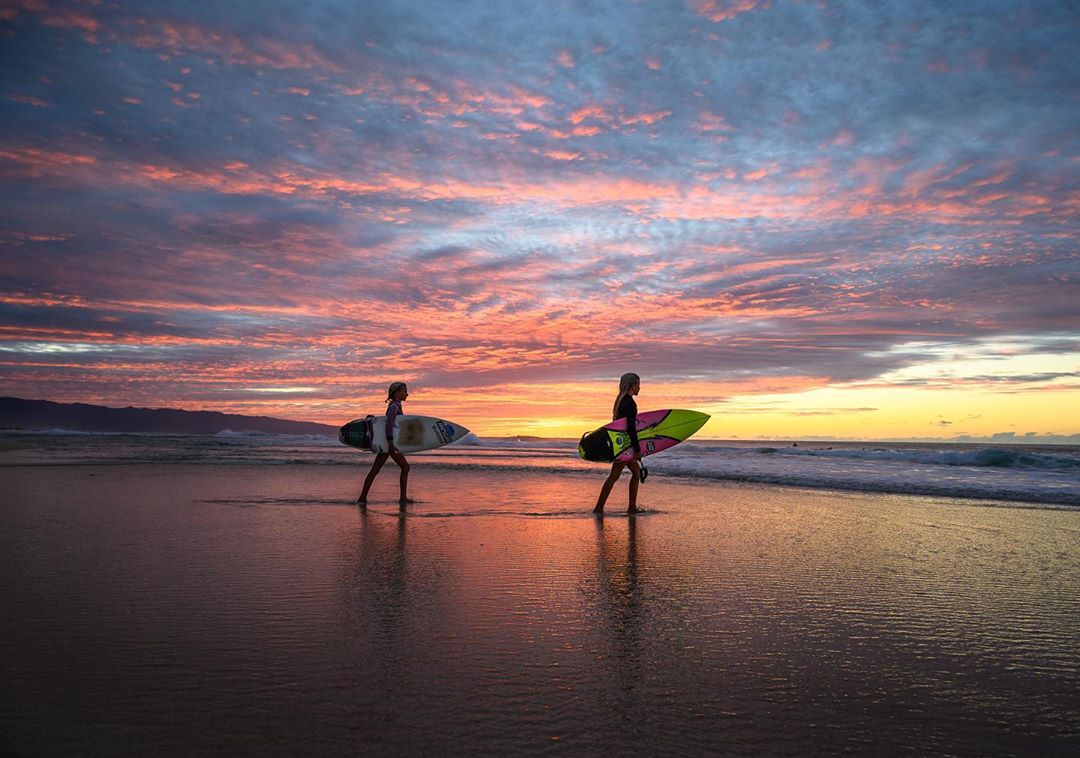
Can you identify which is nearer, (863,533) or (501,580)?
(501,580)

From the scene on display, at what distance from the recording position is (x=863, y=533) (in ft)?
28.2

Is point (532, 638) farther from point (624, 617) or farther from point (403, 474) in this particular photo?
point (403, 474)

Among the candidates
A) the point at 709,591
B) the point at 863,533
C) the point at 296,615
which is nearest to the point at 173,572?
the point at 296,615

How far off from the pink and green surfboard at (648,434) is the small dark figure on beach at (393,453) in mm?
3179

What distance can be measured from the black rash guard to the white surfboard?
4780 millimetres

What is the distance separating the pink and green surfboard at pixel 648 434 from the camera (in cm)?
1207

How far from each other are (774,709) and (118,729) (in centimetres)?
273

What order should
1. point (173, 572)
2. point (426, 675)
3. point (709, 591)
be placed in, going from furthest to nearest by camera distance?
point (173, 572), point (709, 591), point (426, 675)

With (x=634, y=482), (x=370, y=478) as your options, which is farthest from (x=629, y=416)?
(x=370, y=478)

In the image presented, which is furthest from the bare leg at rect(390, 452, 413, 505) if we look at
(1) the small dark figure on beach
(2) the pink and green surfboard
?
(2) the pink and green surfboard

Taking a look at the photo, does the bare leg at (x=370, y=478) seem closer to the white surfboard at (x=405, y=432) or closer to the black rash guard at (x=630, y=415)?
the white surfboard at (x=405, y=432)

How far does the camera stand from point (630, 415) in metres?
11.2

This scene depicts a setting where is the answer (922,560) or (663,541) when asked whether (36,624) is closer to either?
(663,541)

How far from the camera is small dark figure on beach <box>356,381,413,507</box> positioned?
11.7 m
